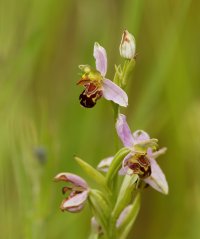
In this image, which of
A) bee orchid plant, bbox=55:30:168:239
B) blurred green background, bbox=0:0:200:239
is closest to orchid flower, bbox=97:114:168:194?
bee orchid plant, bbox=55:30:168:239

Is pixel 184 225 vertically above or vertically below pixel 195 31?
below

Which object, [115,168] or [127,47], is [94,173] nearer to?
[115,168]

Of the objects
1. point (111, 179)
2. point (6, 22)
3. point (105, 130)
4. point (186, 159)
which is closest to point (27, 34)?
point (6, 22)

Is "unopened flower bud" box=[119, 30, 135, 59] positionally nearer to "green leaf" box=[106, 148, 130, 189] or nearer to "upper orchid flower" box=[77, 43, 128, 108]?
"upper orchid flower" box=[77, 43, 128, 108]

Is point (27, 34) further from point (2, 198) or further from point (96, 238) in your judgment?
point (96, 238)

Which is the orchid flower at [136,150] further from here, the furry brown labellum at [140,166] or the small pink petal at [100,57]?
the small pink petal at [100,57]

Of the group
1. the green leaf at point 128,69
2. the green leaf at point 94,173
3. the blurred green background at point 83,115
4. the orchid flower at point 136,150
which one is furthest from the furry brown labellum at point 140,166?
the blurred green background at point 83,115

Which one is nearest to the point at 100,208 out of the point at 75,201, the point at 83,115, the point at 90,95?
the point at 75,201
